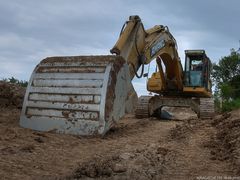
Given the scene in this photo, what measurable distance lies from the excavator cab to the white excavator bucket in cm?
533

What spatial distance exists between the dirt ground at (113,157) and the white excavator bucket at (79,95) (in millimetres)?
299

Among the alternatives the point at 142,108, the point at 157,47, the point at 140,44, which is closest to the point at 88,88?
the point at 140,44

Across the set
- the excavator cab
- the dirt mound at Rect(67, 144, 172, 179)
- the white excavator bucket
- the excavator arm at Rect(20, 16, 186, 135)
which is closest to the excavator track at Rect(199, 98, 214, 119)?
the excavator cab

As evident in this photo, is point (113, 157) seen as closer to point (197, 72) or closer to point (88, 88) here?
point (88, 88)

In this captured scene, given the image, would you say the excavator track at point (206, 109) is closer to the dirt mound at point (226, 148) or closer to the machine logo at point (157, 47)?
the machine logo at point (157, 47)

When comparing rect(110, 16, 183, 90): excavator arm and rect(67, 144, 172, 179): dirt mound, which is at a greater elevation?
rect(110, 16, 183, 90): excavator arm

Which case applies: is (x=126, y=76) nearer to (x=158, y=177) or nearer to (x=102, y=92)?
(x=102, y=92)

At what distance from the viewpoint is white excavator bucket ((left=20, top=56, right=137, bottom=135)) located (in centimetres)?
651

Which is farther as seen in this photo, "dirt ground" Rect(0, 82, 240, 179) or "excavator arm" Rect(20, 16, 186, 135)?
"excavator arm" Rect(20, 16, 186, 135)

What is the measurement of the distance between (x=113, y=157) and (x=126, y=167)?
528mm

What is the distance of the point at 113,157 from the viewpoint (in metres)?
4.70

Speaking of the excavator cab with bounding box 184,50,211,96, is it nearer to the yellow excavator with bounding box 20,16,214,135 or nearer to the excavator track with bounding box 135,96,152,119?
the excavator track with bounding box 135,96,152,119

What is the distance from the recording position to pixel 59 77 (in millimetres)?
7129

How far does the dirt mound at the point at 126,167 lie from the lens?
3932 millimetres
